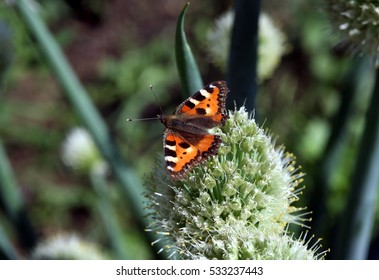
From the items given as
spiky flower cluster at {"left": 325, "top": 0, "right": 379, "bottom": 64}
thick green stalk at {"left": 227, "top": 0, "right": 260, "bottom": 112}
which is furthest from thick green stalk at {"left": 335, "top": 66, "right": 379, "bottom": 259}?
thick green stalk at {"left": 227, "top": 0, "right": 260, "bottom": 112}

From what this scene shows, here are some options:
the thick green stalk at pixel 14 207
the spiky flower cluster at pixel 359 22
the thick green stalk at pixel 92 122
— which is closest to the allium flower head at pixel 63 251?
the thick green stalk at pixel 14 207

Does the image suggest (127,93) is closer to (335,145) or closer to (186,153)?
(335,145)

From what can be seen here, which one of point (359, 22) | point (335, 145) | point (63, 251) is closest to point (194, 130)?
point (359, 22)

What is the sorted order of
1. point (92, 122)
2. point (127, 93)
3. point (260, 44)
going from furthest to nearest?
point (127, 93) → point (260, 44) → point (92, 122)

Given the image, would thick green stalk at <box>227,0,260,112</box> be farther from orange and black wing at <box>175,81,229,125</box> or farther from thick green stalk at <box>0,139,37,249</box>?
thick green stalk at <box>0,139,37,249</box>

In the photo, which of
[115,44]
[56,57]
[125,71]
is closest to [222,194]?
[56,57]

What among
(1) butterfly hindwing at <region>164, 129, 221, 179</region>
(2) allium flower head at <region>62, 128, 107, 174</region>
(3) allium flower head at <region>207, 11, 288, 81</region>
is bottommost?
(1) butterfly hindwing at <region>164, 129, 221, 179</region>
